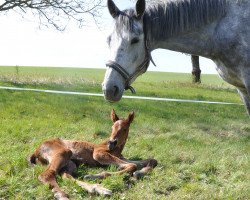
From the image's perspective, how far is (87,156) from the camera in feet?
16.7

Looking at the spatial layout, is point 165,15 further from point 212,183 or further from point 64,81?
point 64,81

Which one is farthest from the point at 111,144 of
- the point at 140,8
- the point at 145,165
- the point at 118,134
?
the point at 140,8

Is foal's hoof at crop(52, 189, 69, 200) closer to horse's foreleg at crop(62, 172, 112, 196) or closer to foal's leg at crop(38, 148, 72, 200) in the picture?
foal's leg at crop(38, 148, 72, 200)

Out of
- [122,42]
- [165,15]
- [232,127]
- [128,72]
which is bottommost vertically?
[232,127]

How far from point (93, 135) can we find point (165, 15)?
334 centimetres

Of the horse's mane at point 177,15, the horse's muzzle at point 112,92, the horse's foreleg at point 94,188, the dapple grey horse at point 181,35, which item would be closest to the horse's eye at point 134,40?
the dapple grey horse at point 181,35

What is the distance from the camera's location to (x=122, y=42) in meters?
3.78

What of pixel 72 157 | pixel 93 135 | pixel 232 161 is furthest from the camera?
pixel 93 135

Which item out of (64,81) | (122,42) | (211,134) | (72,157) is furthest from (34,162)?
(64,81)

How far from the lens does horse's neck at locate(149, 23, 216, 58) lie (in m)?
4.40

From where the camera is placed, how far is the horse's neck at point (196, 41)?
14.4ft

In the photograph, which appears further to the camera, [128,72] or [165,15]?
[165,15]

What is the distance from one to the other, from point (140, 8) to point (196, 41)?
0.91 meters

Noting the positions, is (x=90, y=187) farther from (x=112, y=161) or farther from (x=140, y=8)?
(x=140, y=8)
